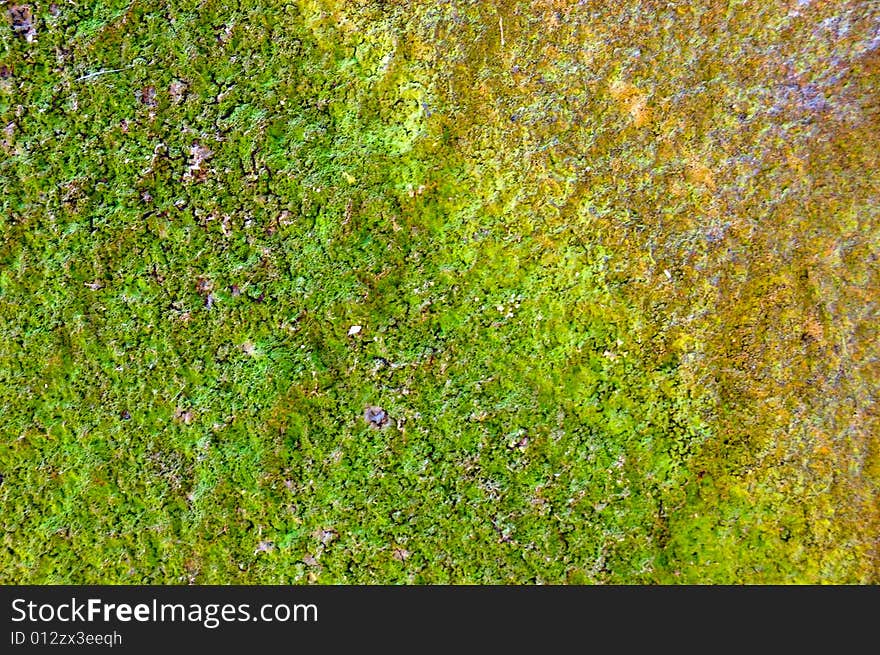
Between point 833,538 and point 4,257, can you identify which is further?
point 4,257

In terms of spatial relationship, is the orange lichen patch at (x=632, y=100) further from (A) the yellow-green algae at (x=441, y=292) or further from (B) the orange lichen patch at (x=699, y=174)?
(B) the orange lichen patch at (x=699, y=174)

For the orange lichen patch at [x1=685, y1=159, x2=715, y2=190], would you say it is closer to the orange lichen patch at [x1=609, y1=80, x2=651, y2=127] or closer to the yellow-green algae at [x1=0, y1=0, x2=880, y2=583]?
the yellow-green algae at [x1=0, y1=0, x2=880, y2=583]

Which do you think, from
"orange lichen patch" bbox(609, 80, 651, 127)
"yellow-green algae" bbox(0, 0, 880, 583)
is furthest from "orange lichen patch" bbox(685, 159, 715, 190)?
"orange lichen patch" bbox(609, 80, 651, 127)

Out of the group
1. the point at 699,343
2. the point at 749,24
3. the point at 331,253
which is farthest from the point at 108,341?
the point at 749,24

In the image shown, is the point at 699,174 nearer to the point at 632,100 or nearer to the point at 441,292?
the point at 632,100
